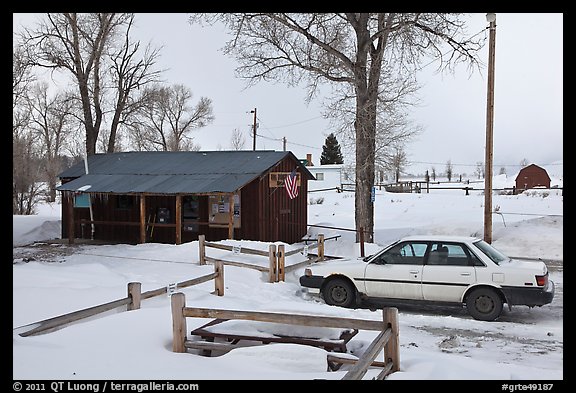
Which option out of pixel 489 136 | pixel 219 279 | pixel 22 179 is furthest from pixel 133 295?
pixel 22 179

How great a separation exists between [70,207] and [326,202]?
2105 centimetres

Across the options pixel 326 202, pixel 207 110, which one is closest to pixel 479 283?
pixel 326 202

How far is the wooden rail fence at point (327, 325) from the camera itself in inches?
212

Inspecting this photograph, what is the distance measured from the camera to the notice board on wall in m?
19.1

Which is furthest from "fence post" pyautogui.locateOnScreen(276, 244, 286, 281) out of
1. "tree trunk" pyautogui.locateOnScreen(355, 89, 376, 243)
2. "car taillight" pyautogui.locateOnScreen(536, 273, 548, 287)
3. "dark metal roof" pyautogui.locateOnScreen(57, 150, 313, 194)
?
"tree trunk" pyautogui.locateOnScreen(355, 89, 376, 243)

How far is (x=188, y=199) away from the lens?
19.8m

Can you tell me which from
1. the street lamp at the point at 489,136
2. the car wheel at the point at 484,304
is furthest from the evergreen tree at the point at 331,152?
the car wheel at the point at 484,304

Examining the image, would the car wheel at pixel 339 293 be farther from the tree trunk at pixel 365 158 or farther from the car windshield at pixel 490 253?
the tree trunk at pixel 365 158

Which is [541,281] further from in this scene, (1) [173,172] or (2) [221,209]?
(1) [173,172]

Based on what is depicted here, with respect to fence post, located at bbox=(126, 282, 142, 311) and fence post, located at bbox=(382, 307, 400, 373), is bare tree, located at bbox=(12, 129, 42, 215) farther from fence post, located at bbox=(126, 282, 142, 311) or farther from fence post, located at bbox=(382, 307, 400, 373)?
fence post, located at bbox=(382, 307, 400, 373)

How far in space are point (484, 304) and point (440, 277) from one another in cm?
89

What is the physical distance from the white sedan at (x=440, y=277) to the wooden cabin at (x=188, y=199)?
729cm

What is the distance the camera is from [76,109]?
33531 millimetres

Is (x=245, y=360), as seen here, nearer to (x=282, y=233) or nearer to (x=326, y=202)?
(x=282, y=233)
